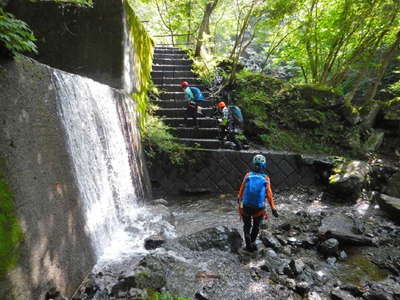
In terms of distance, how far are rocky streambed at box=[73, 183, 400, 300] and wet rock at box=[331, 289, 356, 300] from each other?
0.02 meters

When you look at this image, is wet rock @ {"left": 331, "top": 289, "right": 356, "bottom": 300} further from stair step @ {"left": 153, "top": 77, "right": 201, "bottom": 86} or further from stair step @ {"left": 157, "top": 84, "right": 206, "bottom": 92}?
stair step @ {"left": 153, "top": 77, "right": 201, "bottom": 86}

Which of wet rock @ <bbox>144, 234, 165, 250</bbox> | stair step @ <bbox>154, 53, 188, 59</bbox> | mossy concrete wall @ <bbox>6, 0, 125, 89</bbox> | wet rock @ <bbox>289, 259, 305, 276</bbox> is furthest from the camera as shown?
stair step @ <bbox>154, 53, 188, 59</bbox>

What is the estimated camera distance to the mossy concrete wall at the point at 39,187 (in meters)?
2.78

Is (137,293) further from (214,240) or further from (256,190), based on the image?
(256,190)

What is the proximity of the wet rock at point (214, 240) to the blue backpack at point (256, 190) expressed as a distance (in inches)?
32.4

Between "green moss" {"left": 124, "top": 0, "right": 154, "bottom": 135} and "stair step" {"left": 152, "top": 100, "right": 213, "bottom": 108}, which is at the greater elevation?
"green moss" {"left": 124, "top": 0, "right": 154, "bottom": 135}

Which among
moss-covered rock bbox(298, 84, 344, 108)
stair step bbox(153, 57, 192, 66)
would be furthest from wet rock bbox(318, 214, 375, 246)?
stair step bbox(153, 57, 192, 66)

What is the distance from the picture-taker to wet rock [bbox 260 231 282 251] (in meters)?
5.49

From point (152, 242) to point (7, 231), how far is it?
2955 mm

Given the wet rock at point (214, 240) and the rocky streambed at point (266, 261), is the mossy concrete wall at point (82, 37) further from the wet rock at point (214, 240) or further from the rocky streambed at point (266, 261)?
the wet rock at point (214, 240)

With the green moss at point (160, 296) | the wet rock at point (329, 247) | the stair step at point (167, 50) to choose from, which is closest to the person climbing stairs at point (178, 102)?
the stair step at point (167, 50)

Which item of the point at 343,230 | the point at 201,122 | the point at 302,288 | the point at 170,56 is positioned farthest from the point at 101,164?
the point at 170,56

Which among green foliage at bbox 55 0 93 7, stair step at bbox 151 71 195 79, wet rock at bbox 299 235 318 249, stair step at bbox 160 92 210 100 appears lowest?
wet rock at bbox 299 235 318 249

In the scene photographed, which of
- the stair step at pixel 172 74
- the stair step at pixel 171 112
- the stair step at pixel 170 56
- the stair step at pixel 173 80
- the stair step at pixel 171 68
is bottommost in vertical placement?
the stair step at pixel 171 112
